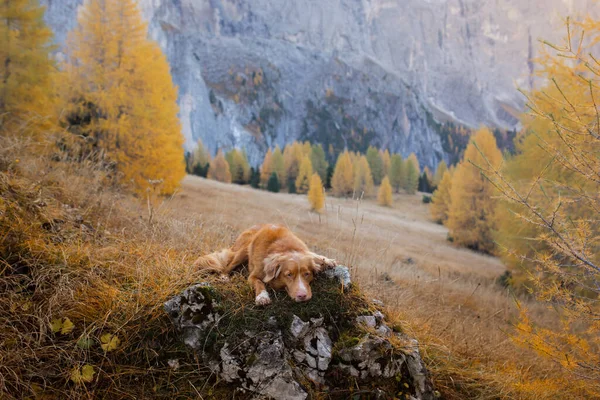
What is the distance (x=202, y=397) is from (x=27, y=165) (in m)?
4.66

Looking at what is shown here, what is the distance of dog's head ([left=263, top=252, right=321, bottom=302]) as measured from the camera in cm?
290

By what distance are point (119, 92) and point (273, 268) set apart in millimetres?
13977

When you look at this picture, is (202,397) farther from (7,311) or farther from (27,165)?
(27,165)

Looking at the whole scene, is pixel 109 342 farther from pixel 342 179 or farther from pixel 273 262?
pixel 342 179

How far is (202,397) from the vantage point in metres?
2.33

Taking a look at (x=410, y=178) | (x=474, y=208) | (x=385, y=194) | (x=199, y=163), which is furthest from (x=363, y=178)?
(x=474, y=208)

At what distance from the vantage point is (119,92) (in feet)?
45.7

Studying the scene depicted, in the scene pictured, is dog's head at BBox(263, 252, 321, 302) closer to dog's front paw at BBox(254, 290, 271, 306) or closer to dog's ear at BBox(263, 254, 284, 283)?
dog's ear at BBox(263, 254, 284, 283)

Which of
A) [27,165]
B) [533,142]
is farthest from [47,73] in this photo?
[533,142]

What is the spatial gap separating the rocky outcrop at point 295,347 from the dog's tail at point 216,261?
45cm

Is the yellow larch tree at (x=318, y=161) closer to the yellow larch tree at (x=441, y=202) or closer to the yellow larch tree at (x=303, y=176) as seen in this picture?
Answer: the yellow larch tree at (x=303, y=176)

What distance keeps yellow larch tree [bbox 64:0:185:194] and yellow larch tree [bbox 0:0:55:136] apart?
2.70 ft

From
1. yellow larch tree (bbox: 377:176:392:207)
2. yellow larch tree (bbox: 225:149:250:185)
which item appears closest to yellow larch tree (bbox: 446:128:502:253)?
yellow larch tree (bbox: 377:176:392:207)

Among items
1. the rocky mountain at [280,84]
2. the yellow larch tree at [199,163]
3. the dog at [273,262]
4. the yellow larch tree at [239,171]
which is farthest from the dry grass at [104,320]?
the rocky mountain at [280,84]
